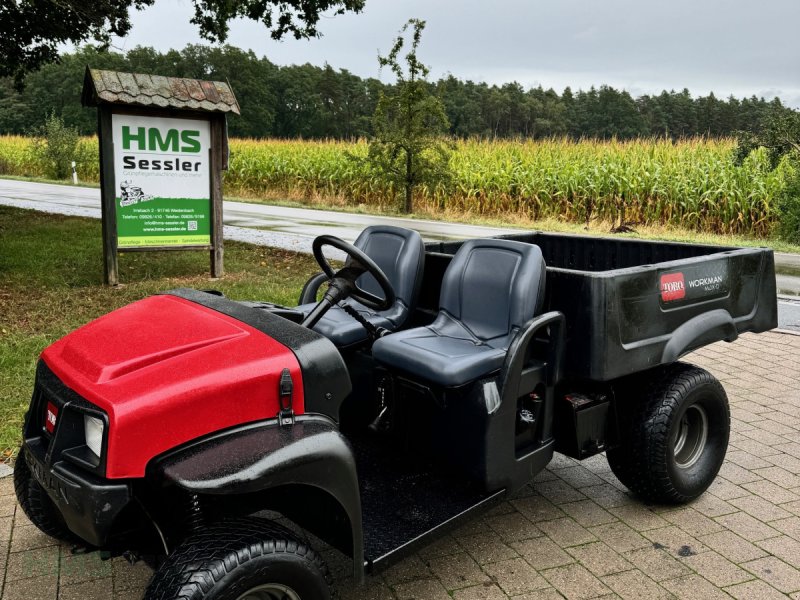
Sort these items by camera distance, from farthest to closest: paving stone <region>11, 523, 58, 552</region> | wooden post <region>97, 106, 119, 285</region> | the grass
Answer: wooden post <region>97, 106, 119, 285</region> → the grass → paving stone <region>11, 523, 58, 552</region>

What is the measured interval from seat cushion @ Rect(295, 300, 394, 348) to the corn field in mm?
13884

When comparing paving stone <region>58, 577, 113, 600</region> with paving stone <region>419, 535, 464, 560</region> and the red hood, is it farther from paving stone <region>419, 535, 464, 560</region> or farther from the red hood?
paving stone <region>419, 535, 464, 560</region>

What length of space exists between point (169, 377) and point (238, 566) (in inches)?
22.7

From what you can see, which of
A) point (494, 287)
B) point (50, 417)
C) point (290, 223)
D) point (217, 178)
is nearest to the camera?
point (50, 417)

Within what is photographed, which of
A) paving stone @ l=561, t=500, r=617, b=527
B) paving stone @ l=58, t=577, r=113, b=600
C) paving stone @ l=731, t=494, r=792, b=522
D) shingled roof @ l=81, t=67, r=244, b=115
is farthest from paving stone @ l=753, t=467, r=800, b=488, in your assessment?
shingled roof @ l=81, t=67, r=244, b=115

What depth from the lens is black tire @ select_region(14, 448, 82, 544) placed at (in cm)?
279

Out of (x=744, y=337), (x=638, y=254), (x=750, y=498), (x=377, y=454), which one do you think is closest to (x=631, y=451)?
(x=750, y=498)

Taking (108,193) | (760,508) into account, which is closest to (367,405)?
(760,508)

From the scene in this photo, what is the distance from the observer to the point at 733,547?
315 centimetres

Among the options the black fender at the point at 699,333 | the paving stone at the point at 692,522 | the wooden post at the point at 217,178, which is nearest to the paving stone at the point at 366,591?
the paving stone at the point at 692,522

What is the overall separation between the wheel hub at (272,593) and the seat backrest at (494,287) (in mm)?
1381

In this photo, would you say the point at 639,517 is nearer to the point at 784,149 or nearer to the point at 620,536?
the point at 620,536

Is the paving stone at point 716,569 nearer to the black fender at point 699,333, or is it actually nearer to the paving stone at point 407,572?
the black fender at point 699,333

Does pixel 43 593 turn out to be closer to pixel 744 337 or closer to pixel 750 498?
pixel 750 498
